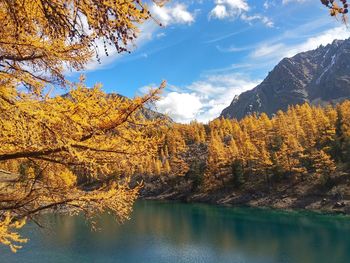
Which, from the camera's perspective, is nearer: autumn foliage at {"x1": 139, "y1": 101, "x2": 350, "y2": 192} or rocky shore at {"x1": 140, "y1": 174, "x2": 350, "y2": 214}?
rocky shore at {"x1": 140, "y1": 174, "x2": 350, "y2": 214}

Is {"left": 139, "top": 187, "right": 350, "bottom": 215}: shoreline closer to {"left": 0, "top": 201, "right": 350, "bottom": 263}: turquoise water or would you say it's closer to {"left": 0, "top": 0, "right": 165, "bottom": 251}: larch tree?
{"left": 0, "top": 201, "right": 350, "bottom": 263}: turquoise water

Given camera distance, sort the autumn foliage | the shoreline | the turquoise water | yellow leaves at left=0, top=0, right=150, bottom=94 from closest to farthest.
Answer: yellow leaves at left=0, top=0, right=150, bottom=94, the turquoise water, the shoreline, the autumn foliage

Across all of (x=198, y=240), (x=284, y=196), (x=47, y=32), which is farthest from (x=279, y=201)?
(x=47, y=32)

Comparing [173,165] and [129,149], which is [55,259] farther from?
[173,165]

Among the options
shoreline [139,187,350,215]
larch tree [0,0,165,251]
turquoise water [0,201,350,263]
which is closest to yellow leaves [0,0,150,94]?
larch tree [0,0,165,251]

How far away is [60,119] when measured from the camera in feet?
20.1

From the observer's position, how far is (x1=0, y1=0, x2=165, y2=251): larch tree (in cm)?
526

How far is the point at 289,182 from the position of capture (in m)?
85.2

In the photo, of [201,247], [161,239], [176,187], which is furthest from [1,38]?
[176,187]

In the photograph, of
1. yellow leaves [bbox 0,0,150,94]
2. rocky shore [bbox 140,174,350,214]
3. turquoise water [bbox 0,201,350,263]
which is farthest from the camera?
rocky shore [bbox 140,174,350,214]

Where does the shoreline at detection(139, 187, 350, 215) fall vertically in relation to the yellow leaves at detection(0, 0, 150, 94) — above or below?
below

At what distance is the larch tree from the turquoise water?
3098cm

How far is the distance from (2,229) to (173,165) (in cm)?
11626

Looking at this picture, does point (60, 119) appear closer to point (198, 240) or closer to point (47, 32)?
point (47, 32)
